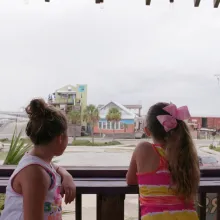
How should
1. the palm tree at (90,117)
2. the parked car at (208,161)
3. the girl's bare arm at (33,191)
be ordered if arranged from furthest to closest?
the palm tree at (90,117) < the parked car at (208,161) < the girl's bare arm at (33,191)

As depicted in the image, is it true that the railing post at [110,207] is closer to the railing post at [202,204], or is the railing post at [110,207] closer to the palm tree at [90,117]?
the railing post at [202,204]

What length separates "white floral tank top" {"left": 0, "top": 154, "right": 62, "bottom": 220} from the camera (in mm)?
969

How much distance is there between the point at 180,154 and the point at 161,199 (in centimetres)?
18

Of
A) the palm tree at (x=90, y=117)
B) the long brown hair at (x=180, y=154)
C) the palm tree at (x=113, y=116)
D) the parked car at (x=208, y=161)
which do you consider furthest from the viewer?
the palm tree at (x=113, y=116)

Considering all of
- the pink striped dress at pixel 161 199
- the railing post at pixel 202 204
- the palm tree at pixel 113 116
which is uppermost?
the palm tree at pixel 113 116

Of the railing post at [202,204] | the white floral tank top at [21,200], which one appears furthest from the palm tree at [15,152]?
the railing post at [202,204]

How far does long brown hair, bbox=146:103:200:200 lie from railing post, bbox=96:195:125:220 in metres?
0.27

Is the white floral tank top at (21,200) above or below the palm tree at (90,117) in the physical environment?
below

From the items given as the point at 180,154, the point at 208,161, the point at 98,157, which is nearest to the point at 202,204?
the point at 208,161

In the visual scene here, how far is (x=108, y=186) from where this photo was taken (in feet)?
4.13

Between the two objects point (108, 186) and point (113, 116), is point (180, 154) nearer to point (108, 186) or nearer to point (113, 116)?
point (108, 186)

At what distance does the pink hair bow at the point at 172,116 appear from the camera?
1.22m

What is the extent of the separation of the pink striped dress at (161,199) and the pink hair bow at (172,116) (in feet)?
0.47

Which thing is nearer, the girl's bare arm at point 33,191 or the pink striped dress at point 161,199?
the girl's bare arm at point 33,191
